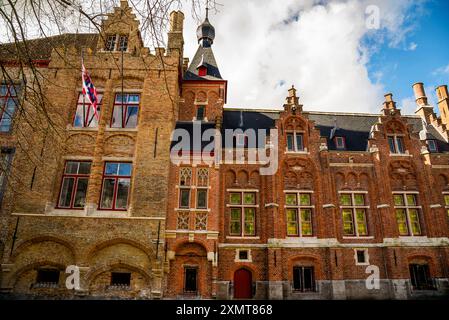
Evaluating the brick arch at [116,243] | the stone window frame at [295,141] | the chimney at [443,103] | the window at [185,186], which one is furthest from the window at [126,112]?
the chimney at [443,103]

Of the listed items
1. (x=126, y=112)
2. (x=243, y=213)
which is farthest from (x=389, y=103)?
(x=126, y=112)

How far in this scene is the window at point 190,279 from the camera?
13.7 metres

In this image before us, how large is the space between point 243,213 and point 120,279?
672 cm

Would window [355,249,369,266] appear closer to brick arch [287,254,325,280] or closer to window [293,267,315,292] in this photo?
brick arch [287,254,325,280]

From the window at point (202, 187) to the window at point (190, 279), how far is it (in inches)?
115

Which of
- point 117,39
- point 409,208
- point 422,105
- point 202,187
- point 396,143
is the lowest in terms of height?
point 409,208

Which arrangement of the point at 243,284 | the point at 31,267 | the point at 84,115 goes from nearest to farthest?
the point at 31,267 → the point at 243,284 → the point at 84,115

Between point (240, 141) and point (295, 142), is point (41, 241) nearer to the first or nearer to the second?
point (240, 141)

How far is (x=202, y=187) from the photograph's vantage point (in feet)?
48.4

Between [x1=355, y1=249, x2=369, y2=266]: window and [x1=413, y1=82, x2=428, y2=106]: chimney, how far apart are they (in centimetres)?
1290

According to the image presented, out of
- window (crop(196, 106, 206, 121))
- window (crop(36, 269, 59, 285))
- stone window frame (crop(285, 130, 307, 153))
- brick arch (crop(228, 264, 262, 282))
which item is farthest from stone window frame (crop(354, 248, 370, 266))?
window (crop(36, 269, 59, 285))

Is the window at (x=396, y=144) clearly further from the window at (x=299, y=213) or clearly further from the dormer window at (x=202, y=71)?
the dormer window at (x=202, y=71)

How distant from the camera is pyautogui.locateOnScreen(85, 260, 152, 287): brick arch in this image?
1240 cm

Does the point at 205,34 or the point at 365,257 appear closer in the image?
the point at 365,257
